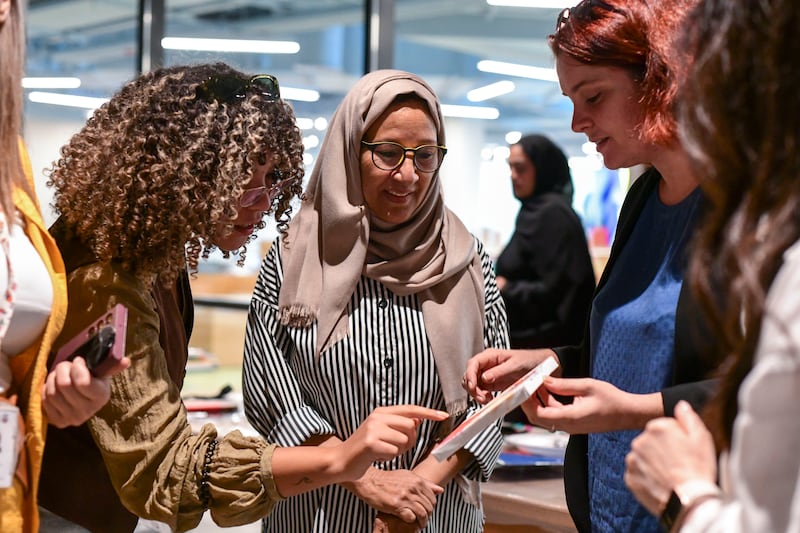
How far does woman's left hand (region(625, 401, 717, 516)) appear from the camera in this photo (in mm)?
1118

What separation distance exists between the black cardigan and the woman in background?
1.46 ft

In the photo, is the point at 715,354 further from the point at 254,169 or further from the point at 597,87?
the point at 254,169

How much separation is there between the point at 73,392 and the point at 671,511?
0.86 m

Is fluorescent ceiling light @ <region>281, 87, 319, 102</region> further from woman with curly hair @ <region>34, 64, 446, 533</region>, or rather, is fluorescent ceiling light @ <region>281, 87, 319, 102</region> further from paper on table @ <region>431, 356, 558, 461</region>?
paper on table @ <region>431, 356, 558, 461</region>

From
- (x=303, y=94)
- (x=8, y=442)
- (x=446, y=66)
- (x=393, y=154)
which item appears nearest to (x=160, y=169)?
(x=8, y=442)

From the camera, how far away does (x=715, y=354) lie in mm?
1616

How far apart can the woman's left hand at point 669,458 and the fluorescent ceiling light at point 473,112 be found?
5.20 meters

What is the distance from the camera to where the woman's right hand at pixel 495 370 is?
2.01m

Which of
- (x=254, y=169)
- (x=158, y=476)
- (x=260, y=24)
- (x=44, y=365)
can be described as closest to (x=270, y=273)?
(x=254, y=169)

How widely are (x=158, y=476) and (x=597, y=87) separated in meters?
1.09

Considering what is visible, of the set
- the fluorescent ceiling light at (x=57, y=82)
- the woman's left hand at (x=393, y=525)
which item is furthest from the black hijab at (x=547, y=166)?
the fluorescent ceiling light at (x=57, y=82)

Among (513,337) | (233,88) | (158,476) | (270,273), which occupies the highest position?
(233,88)

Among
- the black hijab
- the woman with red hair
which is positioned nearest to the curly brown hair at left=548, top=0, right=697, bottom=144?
the woman with red hair

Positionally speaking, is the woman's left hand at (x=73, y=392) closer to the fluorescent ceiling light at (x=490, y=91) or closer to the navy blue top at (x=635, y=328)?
the navy blue top at (x=635, y=328)
